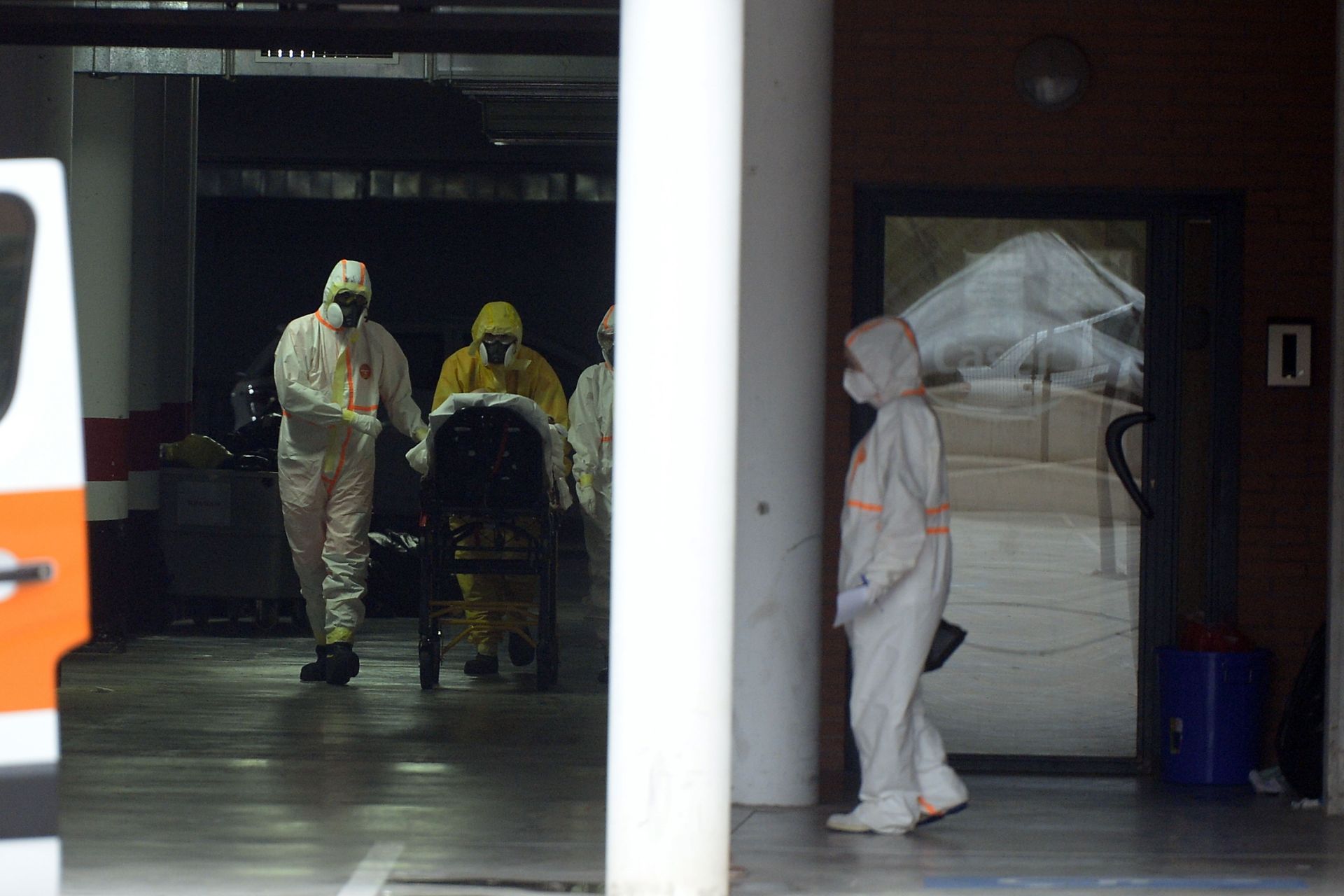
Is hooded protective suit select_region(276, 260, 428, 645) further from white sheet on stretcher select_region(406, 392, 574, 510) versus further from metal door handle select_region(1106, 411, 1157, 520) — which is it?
metal door handle select_region(1106, 411, 1157, 520)

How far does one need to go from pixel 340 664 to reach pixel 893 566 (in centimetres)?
448

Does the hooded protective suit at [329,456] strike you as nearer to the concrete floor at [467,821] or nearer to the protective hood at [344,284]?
the protective hood at [344,284]

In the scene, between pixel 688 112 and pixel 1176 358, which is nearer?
pixel 688 112

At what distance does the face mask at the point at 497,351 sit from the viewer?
9.86 metres

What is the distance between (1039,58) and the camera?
6.98m

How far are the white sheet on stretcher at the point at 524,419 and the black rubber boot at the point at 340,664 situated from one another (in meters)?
1.07

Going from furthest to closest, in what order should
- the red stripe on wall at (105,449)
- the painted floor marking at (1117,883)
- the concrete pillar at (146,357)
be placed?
the concrete pillar at (146,357) → the red stripe on wall at (105,449) → the painted floor marking at (1117,883)

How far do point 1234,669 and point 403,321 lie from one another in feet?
44.5

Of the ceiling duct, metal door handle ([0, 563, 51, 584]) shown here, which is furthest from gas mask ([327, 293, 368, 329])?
metal door handle ([0, 563, 51, 584])

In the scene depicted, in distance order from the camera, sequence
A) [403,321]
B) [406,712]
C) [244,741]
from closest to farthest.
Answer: [244,741] < [406,712] < [403,321]

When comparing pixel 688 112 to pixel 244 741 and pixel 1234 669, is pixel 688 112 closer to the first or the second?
pixel 1234 669

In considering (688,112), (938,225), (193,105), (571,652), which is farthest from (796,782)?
(193,105)

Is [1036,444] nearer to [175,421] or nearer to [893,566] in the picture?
[893,566]

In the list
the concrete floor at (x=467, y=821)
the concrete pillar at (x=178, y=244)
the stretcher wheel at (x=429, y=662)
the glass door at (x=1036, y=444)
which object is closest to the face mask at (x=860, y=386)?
the glass door at (x=1036, y=444)
